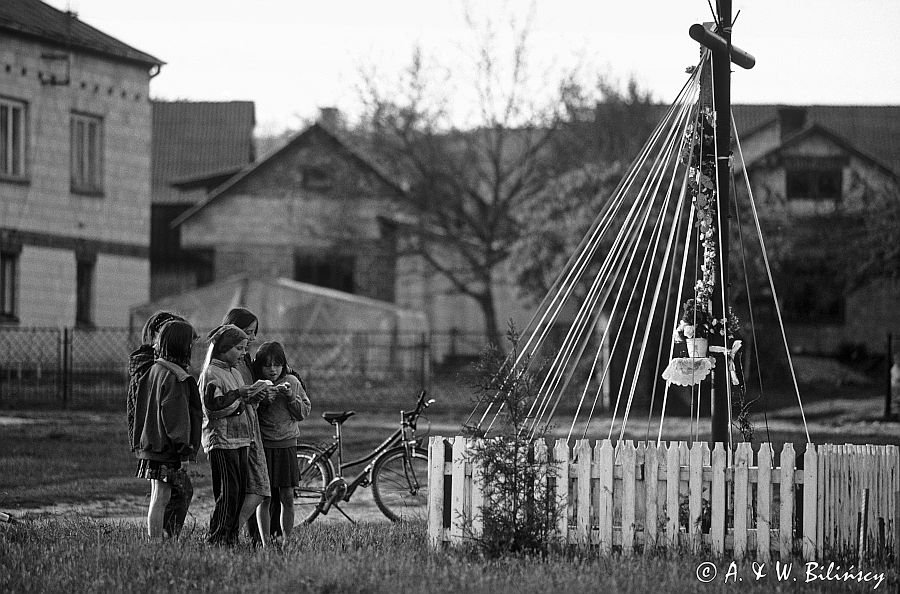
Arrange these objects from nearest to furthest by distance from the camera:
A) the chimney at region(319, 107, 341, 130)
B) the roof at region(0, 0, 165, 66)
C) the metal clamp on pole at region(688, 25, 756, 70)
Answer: the metal clamp on pole at region(688, 25, 756, 70), the roof at region(0, 0, 165, 66), the chimney at region(319, 107, 341, 130)

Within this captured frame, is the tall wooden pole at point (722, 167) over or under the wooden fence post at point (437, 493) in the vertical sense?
over

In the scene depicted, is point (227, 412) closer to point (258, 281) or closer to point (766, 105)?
point (258, 281)

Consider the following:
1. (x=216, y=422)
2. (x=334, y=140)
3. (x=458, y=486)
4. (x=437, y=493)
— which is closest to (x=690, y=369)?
(x=458, y=486)

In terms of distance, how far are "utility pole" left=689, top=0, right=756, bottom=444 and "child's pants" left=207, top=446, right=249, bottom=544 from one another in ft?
11.0

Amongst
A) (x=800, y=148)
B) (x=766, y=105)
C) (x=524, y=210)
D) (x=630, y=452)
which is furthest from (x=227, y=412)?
(x=766, y=105)

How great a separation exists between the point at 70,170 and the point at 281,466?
2183 centimetres

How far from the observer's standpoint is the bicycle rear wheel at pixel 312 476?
10.2 m

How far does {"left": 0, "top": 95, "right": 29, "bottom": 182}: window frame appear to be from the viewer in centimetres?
2695

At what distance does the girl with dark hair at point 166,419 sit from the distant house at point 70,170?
2012 centimetres

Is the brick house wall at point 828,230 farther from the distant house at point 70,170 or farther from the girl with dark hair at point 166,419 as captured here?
the girl with dark hair at point 166,419

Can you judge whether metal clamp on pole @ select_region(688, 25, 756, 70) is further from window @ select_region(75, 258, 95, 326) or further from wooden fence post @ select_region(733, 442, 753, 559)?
window @ select_region(75, 258, 95, 326)

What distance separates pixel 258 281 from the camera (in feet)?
89.7

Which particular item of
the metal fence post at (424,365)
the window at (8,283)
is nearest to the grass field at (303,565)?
the metal fence post at (424,365)

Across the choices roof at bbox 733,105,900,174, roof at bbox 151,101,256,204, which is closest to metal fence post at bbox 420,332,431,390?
roof at bbox 151,101,256,204
